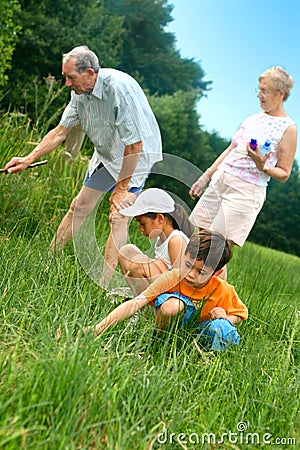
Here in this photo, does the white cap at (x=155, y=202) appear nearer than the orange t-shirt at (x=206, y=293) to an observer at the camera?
No

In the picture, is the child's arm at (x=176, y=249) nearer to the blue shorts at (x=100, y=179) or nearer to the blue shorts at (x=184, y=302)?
the blue shorts at (x=184, y=302)

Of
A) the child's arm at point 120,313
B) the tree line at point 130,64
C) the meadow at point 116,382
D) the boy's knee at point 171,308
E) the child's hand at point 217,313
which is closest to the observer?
the meadow at point 116,382

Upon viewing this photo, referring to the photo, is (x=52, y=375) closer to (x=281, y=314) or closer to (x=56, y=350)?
(x=56, y=350)

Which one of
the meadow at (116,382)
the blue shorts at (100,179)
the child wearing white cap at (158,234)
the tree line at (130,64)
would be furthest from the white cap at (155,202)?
the tree line at (130,64)

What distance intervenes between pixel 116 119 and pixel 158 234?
1.00m

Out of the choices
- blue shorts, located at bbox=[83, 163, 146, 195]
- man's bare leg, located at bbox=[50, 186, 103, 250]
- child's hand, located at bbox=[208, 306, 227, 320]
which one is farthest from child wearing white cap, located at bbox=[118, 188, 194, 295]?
blue shorts, located at bbox=[83, 163, 146, 195]

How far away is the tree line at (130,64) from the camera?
14477 mm

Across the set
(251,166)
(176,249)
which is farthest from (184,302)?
(251,166)

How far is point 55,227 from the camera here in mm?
4297

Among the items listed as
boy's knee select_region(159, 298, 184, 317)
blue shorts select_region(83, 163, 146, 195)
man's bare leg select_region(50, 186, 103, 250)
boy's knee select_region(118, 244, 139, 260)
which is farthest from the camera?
blue shorts select_region(83, 163, 146, 195)

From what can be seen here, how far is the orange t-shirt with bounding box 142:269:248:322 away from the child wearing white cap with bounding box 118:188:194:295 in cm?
11

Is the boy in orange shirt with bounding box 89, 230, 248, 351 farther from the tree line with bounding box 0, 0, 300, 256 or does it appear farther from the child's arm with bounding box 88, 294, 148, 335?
the tree line with bounding box 0, 0, 300, 256

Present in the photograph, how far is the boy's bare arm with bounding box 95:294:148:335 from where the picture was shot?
2.24 m

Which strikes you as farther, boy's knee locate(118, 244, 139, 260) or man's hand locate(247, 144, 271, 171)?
man's hand locate(247, 144, 271, 171)
